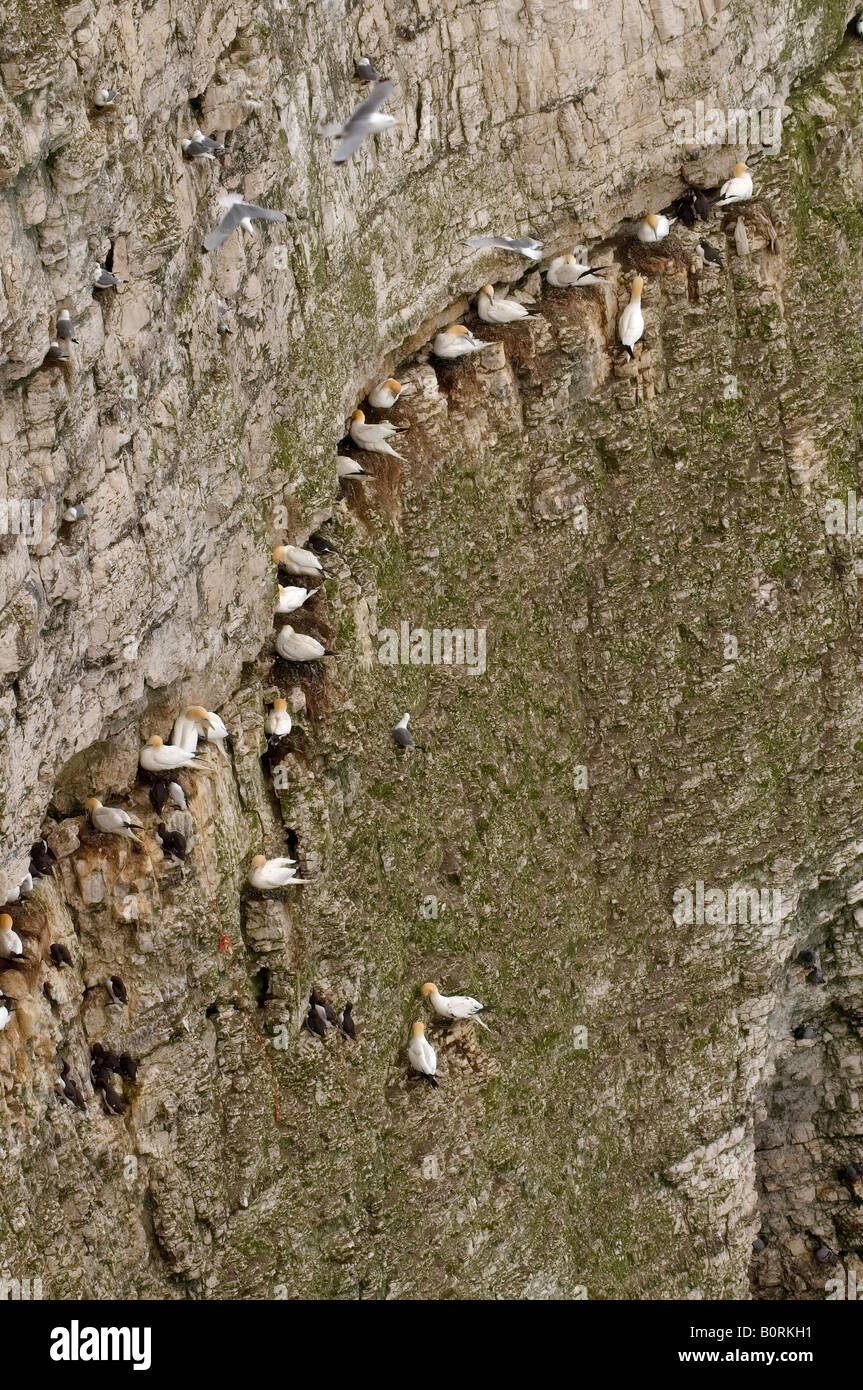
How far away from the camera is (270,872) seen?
3250cm

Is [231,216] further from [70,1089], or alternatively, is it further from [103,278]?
[70,1089]

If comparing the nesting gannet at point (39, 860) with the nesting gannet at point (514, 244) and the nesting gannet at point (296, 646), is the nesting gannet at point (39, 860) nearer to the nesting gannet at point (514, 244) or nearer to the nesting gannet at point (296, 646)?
the nesting gannet at point (296, 646)

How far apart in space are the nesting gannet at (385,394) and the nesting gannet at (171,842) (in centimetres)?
896

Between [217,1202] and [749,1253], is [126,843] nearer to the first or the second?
[217,1202]

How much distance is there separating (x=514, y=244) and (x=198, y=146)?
23.8ft

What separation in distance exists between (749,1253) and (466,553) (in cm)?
1514

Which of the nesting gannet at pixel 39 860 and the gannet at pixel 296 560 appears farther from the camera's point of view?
the gannet at pixel 296 560

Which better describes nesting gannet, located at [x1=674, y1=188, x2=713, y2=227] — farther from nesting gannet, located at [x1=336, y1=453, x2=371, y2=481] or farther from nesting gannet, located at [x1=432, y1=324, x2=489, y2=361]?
nesting gannet, located at [x1=336, y1=453, x2=371, y2=481]

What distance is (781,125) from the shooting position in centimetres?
4341

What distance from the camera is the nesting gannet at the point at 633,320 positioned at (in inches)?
1597

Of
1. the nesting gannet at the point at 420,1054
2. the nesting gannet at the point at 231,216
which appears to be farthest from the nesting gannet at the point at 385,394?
the nesting gannet at the point at 420,1054

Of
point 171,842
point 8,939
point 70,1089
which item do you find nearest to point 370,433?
point 171,842

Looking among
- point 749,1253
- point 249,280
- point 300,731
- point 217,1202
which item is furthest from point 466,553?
point 749,1253

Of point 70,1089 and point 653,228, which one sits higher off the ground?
point 653,228
